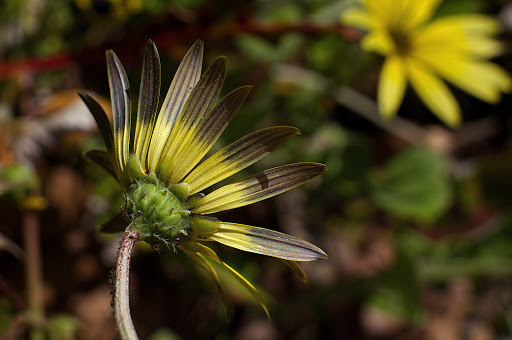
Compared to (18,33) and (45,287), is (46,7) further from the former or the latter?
(45,287)

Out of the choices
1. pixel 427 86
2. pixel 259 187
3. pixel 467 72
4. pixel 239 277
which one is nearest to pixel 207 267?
pixel 239 277

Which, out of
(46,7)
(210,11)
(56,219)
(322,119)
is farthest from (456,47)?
(56,219)

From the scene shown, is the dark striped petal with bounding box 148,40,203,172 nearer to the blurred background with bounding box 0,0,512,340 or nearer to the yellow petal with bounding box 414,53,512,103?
the blurred background with bounding box 0,0,512,340

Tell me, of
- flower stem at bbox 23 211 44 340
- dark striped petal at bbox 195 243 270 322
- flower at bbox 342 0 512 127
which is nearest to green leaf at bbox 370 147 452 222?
flower at bbox 342 0 512 127

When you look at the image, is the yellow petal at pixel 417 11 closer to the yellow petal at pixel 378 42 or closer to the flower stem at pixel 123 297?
the yellow petal at pixel 378 42

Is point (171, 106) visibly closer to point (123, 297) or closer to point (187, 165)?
point (187, 165)

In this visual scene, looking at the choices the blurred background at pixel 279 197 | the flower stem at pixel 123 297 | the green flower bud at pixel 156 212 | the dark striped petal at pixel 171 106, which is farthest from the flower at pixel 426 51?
the flower stem at pixel 123 297
